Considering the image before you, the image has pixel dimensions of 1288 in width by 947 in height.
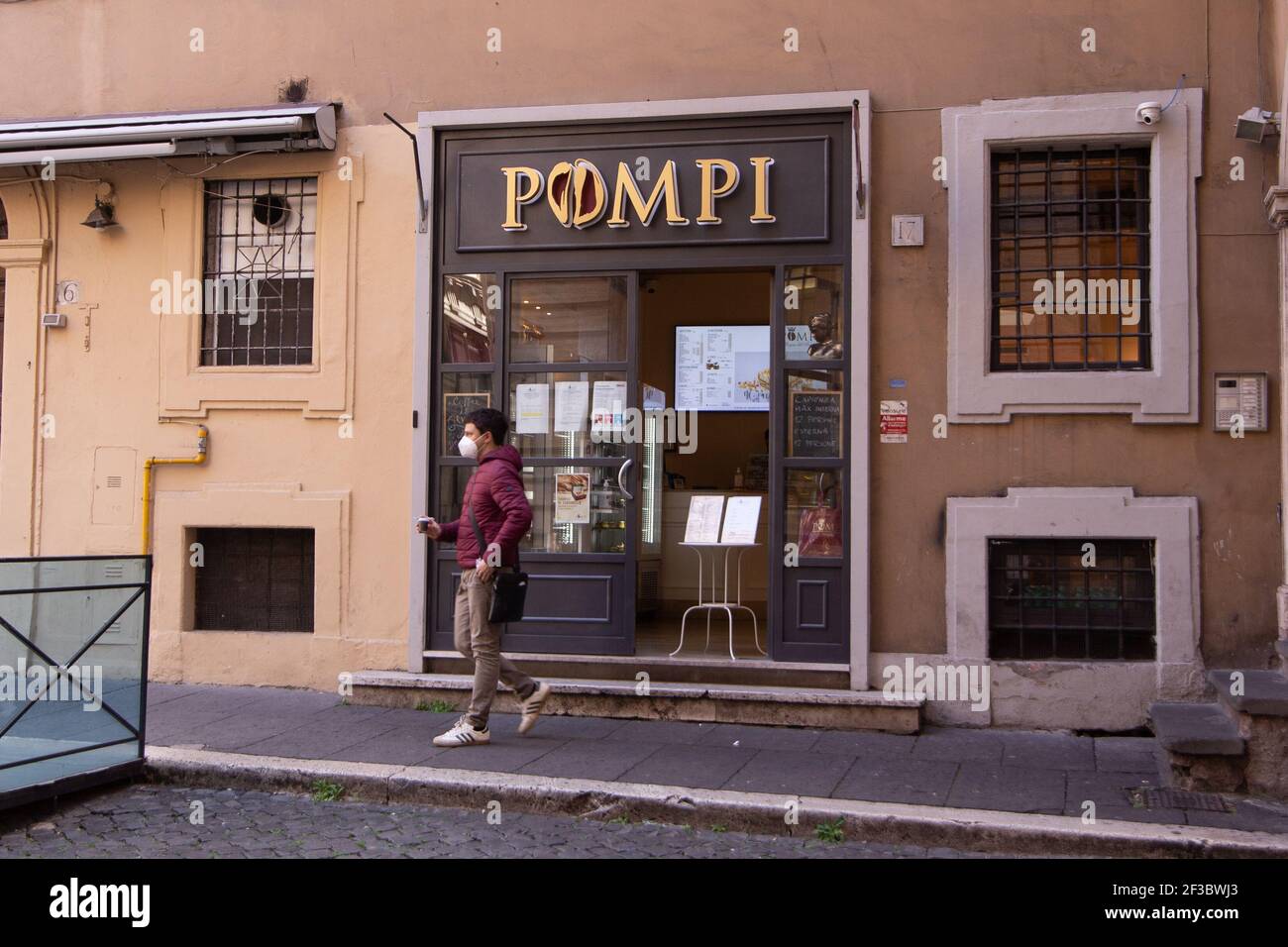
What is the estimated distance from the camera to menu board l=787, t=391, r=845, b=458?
8.55 meters

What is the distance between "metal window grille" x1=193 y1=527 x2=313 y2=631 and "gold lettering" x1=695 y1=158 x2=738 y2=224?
4080 mm

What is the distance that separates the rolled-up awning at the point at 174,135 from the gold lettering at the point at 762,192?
11.2 feet

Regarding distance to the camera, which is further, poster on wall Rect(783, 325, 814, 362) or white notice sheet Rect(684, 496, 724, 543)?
white notice sheet Rect(684, 496, 724, 543)

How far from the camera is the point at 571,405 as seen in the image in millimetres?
9094

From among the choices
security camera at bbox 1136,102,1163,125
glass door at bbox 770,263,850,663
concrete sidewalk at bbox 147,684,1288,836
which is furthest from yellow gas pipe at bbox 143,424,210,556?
security camera at bbox 1136,102,1163,125

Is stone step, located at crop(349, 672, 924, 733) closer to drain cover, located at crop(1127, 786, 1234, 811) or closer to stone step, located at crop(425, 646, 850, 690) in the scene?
stone step, located at crop(425, 646, 850, 690)

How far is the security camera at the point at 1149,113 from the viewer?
7957 mm

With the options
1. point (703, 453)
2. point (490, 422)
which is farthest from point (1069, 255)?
point (703, 453)

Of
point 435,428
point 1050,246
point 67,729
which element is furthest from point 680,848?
point 1050,246

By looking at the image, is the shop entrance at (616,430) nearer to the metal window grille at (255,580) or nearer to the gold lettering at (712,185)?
the gold lettering at (712,185)

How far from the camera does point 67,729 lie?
6570 mm

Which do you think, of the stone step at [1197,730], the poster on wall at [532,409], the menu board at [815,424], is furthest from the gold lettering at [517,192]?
the stone step at [1197,730]

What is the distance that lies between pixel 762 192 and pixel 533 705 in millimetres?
4020

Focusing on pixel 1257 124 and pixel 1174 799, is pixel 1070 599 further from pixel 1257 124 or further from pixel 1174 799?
pixel 1257 124
